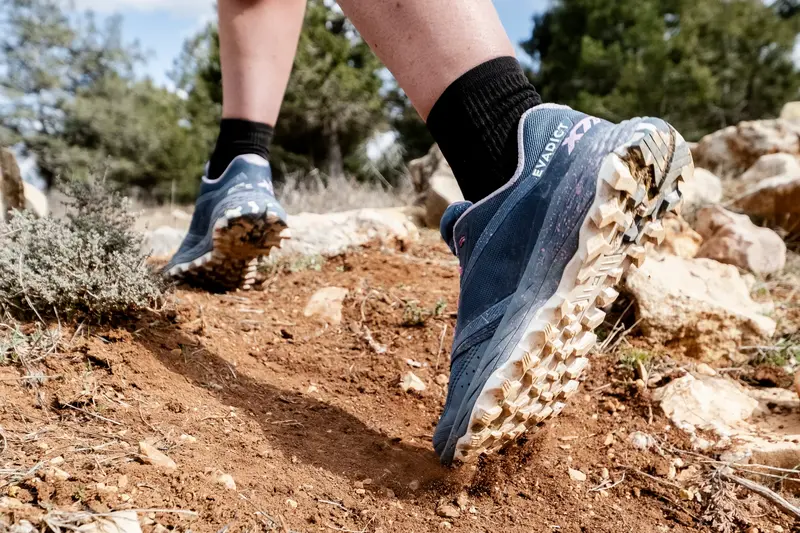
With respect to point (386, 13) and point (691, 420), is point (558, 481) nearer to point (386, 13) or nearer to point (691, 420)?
point (691, 420)

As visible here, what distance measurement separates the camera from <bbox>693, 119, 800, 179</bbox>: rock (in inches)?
212

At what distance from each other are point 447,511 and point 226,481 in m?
0.39

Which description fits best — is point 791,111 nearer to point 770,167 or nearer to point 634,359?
point 770,167

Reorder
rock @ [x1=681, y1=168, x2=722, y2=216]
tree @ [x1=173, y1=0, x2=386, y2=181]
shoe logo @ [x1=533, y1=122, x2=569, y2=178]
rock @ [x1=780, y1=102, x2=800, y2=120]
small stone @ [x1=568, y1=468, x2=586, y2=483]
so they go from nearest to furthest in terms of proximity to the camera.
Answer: shoe logo @ [x1=533, y1=122, x2=569, y2=178] < small stone @ [x1=568, y1=468, x2=586, y2=483] < rock @ [x1=681, y1=168, x2=722, y2=216] < rock @ [x1=780, y1=102, x2=800, y2=120] < tree @ [x1=173, y1=0, x2=386, y2=181]

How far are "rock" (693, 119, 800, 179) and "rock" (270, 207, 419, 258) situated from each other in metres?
3.61

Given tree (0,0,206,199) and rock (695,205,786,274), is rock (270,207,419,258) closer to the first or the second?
rock (695,205,786,274)

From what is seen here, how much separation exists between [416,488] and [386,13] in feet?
2.92

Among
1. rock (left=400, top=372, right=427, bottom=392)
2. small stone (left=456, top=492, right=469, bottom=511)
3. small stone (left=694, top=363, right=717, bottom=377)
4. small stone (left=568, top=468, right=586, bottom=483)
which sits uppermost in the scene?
small stone (left=456, top=492, right=469, bottom=511)

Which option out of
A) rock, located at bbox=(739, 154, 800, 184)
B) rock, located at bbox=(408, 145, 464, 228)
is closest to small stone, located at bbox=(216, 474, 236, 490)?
rock, located at bbox=(408, 145, 464, 228)

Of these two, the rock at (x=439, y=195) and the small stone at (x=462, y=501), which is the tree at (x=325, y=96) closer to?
the rock at (x=439, y=195)

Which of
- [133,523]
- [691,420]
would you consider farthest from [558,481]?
[133,523]

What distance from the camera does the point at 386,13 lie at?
112cm

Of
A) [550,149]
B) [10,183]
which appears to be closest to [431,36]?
[550,149]

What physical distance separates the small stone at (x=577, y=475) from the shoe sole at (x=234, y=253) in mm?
1083
